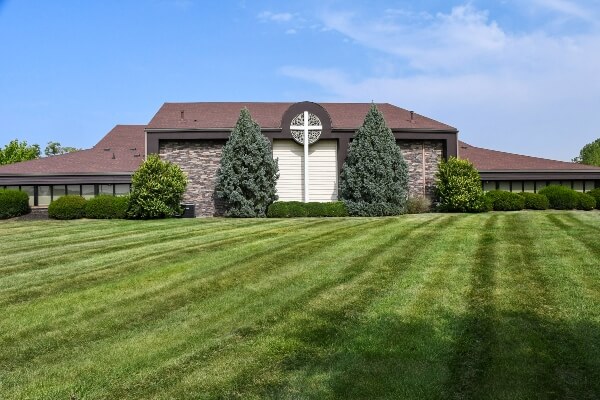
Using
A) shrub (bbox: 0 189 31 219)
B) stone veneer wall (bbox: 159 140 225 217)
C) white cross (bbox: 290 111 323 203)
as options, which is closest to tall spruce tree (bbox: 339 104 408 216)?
white cross (bbox: 290 111 323 203)

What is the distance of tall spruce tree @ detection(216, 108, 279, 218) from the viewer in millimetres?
26328

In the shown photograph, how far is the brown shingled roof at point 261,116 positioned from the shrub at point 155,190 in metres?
3.69

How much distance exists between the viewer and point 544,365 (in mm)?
5395

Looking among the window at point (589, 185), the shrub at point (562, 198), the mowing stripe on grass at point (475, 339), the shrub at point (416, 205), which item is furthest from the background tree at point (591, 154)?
the mowing stripe on grass at point (475, 339)

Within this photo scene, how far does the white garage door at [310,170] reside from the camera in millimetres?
28672

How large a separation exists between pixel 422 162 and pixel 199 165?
1238 cm

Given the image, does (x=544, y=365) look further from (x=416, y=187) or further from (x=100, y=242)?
(x=416, y=187)

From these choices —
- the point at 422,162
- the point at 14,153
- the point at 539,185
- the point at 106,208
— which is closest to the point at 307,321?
the point at 106,208

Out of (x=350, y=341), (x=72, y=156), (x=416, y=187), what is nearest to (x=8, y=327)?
(x=350, y=341)

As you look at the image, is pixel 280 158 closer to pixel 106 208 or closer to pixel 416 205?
pixel 416 205

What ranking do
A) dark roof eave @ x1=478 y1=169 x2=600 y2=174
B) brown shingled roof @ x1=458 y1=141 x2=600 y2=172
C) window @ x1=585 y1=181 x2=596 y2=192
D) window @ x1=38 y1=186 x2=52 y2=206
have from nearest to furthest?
1. window @ x1=38 y1=186 x2=52 y2=206
2. dark roof eave @ x1=478 y1=169 x2=600 y2=174
3. brown shingled roof @ x1=458 y1=141 x2=600 y2=172
4. window @ x1=585 y1=181 x2=596 y2=192

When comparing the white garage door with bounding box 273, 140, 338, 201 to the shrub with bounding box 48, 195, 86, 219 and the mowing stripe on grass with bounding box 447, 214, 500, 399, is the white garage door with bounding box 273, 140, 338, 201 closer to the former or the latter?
the shrub with bounding box 48, 195, 86, 219

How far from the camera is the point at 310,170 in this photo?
28750 mm

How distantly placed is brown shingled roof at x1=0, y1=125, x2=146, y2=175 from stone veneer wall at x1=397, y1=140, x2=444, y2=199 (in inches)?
606
